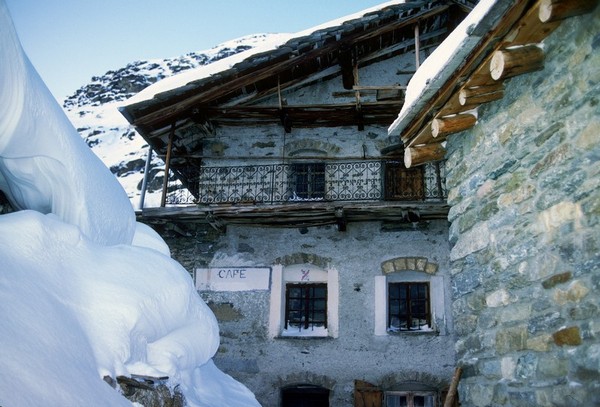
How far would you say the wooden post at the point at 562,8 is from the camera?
327 centimetres

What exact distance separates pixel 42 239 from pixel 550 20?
3.46 m

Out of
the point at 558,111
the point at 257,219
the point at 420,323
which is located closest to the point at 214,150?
the point at 257,219

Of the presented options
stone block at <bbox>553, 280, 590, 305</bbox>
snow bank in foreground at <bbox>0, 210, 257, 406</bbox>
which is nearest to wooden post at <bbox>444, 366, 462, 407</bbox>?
stone block at <bbox>553, 280, 590, 305</bbox>

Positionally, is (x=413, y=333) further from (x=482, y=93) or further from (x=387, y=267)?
(x=482, y=93)

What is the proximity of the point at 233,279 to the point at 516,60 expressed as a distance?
7.36 meters

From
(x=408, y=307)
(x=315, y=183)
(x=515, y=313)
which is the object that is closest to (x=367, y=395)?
(x=408, y=307)

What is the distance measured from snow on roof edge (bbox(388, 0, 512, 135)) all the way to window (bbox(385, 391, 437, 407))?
5.70 m

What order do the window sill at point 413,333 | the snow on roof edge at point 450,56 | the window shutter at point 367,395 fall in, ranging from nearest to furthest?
the snow on roof edge at point 450,56
the window shutter at point 367,395
the window sill at point 413,333

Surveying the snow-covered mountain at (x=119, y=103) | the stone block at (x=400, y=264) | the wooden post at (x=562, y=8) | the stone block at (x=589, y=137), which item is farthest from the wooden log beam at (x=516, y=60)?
the snow-covered mountain at (x=119, y=103)

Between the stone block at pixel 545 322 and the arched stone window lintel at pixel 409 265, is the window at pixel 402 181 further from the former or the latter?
the stone block at pixel 545 322

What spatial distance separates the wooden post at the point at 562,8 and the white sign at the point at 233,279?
749 cm

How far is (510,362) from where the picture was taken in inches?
153

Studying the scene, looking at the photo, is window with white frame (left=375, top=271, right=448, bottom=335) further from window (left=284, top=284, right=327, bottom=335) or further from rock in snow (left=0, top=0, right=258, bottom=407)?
rock in snow (left=0, top=0, right=258, bottom=407)

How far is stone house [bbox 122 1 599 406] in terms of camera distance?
3553mm
